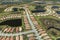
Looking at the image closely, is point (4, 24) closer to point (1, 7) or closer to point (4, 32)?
point (4, 32)

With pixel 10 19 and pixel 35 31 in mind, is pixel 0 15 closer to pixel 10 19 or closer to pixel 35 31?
pixel 10 19

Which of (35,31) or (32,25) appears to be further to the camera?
(32,25)

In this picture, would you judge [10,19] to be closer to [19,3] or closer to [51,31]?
[51,31]

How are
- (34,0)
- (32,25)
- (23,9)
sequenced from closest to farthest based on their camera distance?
1. (32,25)
2. (23,9)
3. (34,0)

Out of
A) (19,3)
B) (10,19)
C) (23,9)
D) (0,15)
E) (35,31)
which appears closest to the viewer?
(35,31)

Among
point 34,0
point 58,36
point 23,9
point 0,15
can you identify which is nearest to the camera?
point 58,36

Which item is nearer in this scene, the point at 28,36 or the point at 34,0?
the point at 28,36

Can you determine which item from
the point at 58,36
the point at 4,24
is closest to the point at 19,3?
the point at 4,24

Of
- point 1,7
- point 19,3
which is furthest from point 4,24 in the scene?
point 19,3

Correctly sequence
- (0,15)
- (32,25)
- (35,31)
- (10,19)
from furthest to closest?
1. (0,15)
2. (10,19)
3. (32,25)
4. (35,31)
